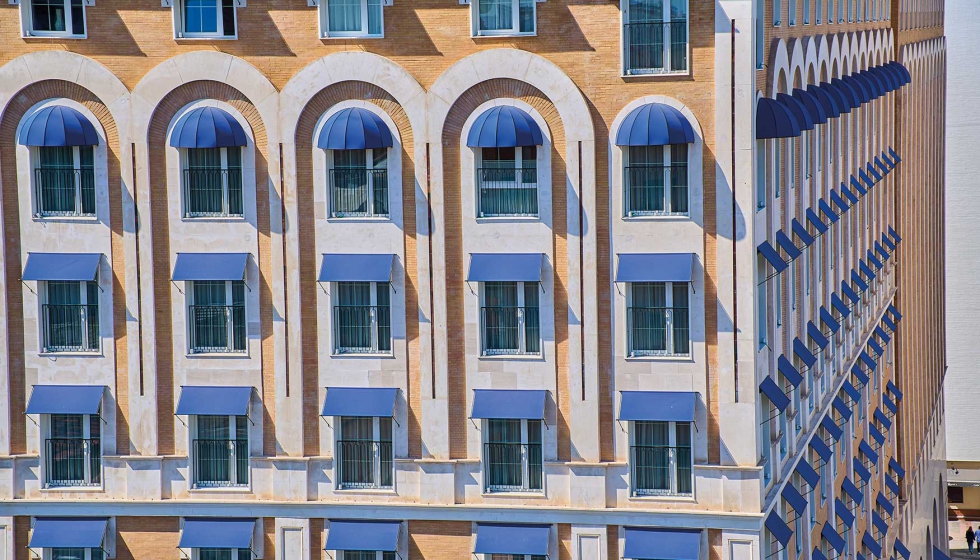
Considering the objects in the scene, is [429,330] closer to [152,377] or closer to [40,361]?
[152,377]

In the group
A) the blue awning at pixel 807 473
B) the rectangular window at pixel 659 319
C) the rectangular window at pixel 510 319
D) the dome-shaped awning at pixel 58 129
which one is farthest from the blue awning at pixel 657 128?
the dome-shaped awning at pixel 58 129

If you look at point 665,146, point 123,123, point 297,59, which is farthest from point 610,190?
point 123,123

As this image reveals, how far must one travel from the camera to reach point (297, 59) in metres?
45.7

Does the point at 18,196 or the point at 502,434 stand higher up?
the point at 18,196

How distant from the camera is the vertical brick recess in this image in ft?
152

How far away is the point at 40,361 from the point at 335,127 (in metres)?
10.4

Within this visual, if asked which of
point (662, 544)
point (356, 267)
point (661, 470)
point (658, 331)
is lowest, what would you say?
point (662, 544)

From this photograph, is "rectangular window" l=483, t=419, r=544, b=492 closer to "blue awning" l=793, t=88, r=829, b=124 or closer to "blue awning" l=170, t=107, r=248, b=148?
"blue awning" l=170, t=107, r=248, b=148

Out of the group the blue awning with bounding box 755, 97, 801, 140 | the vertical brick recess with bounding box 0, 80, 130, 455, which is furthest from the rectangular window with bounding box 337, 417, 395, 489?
the blue awning with bounding box 755, 97, 801, 140

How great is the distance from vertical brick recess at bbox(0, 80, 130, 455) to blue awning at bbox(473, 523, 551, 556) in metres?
10.0

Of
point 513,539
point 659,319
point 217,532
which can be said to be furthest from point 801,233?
point 217,532

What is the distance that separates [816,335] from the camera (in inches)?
2120

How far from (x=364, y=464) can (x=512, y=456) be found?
158 inches

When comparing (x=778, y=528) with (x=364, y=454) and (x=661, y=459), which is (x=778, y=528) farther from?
(x=364, y=454)
